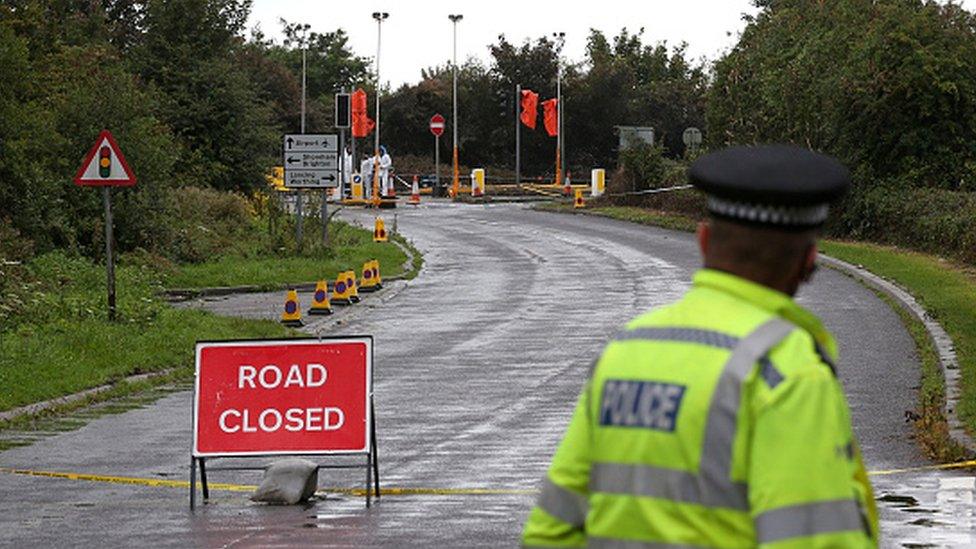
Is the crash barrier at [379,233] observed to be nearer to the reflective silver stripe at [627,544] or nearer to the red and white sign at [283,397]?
the red and white sign at [283,397]

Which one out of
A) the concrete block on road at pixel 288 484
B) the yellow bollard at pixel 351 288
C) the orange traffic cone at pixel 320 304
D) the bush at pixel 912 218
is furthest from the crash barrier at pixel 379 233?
the concrete block on road at pixel 288 484

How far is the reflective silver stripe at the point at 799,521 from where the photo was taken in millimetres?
3652

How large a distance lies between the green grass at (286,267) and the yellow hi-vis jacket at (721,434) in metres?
29.9

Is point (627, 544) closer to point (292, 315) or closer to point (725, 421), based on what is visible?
point (725, 421)

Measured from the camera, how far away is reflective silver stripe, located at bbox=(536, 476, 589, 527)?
13.6 ft

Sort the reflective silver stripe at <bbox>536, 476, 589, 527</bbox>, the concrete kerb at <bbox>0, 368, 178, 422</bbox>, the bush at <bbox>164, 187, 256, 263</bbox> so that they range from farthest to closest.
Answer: the bush at <bbox>164, 187, 256, 263</bbox> → the concrete kerb at <bbox>0, 368, 178, 422</bbox> → the reflective silver stripe at <bbox>536, 476, 589, 527</bbox>

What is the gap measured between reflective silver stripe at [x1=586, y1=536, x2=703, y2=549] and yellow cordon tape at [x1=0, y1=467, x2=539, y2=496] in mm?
9089

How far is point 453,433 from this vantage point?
16.5 m

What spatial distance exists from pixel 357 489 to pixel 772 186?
9997 millimetres

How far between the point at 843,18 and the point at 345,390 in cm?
3680

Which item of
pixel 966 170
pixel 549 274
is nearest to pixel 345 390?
pixel 549 274

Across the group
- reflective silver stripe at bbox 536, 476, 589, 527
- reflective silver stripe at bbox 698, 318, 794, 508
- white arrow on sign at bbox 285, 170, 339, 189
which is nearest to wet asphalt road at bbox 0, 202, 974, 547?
white arrow on sign at bbox 285, 170, 339, 189

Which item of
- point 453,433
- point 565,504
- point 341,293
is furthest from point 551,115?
point 565,504

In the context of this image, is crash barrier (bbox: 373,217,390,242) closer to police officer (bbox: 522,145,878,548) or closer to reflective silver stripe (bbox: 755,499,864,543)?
police officer (bbox: 522,145,878,548)
